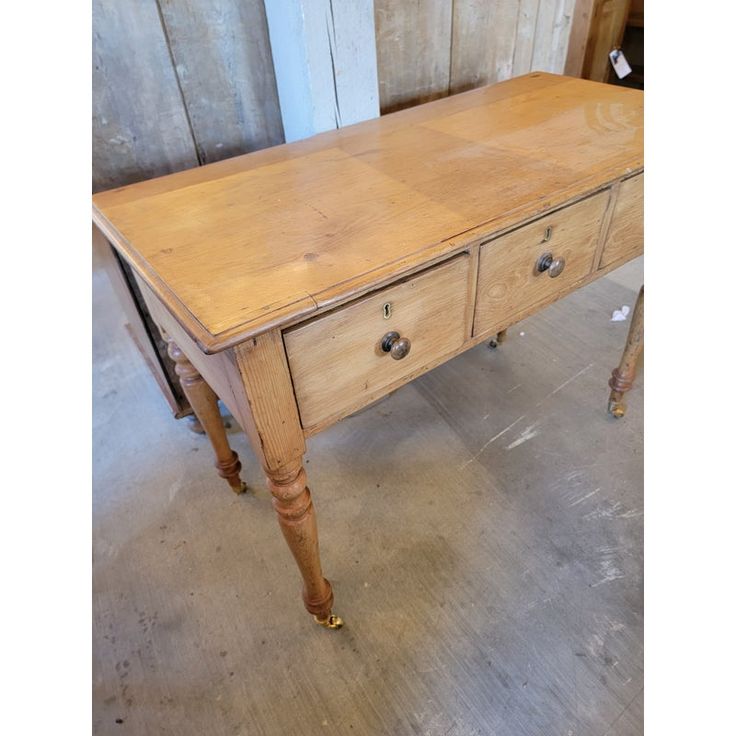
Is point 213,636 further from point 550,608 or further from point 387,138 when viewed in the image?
point 387,138

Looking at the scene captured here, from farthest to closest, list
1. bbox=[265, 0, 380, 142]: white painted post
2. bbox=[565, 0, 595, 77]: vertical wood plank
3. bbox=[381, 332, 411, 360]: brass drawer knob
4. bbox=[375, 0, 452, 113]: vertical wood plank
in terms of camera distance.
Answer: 1. bbox=[565, 0, 595, 77]: vertical wood plank
2. bbox=[375, 0, 452, 113]: vertical wood plank
3. bbox=[265, 0, 380, 142]: white painted post
4. bbox=[381, 332, 411, 360]: brass drawer knob

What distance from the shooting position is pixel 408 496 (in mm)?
1386

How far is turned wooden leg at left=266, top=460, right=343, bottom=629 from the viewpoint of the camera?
84 centimetres

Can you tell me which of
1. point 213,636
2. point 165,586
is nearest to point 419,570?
point 213,636

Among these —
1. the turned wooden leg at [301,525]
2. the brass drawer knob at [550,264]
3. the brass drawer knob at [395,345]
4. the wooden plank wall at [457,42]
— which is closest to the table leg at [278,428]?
the turned wooden leg at [301,525]

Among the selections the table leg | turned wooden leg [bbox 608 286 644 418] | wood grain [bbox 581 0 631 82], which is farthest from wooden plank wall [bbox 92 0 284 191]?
wood grain [bbox 581 0 631 82]

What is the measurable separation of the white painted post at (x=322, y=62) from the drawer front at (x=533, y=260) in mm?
561

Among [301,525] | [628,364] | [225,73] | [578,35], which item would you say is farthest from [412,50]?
[578,35]

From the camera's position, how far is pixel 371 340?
2.55 ft

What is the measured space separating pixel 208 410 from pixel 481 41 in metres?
1.24

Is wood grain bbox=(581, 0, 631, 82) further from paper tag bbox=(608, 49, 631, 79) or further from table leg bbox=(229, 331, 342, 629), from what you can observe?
table leg bbox=(229, 331, 342, 629)

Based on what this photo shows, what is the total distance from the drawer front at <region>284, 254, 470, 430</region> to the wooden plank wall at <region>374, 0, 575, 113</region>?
816mm

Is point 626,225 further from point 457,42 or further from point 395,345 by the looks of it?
point 457,42

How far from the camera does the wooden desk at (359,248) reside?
2.27ft
